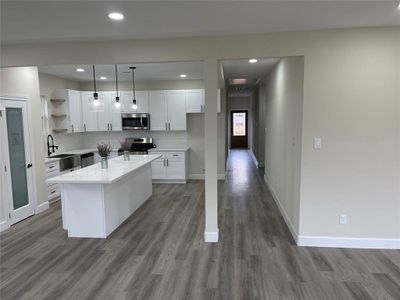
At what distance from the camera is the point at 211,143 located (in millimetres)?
3578

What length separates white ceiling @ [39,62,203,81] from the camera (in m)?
5.36

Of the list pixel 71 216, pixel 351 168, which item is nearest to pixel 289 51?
pixel 351 168

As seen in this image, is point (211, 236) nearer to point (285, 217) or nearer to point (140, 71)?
point (285, 217)

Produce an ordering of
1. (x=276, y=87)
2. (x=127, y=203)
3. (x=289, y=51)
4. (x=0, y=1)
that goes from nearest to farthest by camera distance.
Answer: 1. (x=0, y=1)
2. (x=289, y=51)
3. (x=127, y=203)
4. (x=276, y=87)

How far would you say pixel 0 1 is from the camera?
7.87 ft

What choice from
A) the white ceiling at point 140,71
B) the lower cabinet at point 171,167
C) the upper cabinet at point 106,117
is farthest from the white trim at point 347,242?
the upper cabinet at point 106,117

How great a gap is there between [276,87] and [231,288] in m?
3.83

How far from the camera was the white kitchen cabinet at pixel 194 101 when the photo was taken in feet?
23.1

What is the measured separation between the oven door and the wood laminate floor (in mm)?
3178

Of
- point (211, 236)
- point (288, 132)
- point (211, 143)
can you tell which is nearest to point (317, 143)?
point (288, 132)

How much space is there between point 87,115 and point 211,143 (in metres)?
4.71

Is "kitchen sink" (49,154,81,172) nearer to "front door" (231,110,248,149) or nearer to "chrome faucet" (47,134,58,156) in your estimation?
"chrome faucet" (47,134,58,156)

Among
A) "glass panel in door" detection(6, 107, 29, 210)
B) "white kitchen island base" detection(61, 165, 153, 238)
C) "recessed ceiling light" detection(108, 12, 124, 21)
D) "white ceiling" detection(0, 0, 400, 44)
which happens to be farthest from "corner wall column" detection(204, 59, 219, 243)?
"glass panel in door" detection(6, 107, 29, 210)

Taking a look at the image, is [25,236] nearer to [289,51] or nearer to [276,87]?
[289,51]
